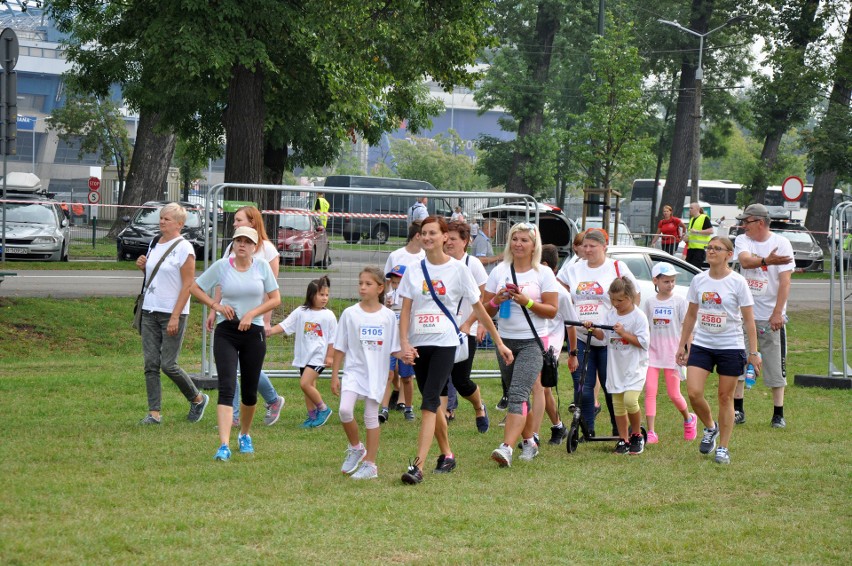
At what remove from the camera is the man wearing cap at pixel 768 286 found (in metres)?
11.2

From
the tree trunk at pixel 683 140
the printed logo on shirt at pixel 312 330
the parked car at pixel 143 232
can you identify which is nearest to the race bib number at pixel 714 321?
the printed logo on shirt at pixel 312 330

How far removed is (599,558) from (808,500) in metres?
2.23

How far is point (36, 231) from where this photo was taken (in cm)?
2609

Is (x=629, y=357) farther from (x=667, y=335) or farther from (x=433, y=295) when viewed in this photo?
(x=433, y=295)

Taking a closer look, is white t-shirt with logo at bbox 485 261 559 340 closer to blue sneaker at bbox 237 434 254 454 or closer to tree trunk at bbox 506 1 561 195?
blue sneaker at bbox 237 434 254 454

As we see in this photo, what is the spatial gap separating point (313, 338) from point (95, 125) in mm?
47531

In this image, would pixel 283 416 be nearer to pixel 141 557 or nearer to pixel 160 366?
pixel 160 366

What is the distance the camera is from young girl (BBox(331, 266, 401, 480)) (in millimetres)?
8164

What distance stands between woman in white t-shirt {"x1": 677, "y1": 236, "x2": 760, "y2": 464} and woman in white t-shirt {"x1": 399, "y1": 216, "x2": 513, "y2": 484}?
6.34ft

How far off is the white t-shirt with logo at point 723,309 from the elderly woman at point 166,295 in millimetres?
4279

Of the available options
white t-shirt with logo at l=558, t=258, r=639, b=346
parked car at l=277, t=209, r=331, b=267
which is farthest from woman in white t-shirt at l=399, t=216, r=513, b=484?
parked car at l=277, t=209, r=331, b=267

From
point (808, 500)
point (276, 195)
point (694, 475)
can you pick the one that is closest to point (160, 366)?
point (276, 195)

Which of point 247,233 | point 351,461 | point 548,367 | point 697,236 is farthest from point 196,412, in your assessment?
point 697,236

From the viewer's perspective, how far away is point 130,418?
34.6ft
